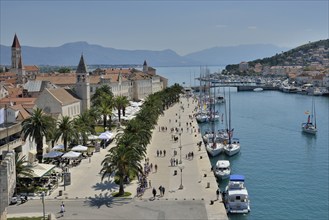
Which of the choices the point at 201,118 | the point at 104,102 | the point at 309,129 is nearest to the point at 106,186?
the point at 104,102

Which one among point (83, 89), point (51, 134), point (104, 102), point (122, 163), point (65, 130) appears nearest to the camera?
point (122, 163)

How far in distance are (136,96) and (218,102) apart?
30.4 m

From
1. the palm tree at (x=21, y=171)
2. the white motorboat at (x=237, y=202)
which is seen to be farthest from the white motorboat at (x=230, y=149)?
the palm tree at (x=21, y=171)

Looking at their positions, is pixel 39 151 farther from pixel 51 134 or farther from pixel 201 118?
pixel 201 118

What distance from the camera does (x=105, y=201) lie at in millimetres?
34375

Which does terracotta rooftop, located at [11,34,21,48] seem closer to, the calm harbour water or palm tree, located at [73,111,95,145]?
the calm harbour water

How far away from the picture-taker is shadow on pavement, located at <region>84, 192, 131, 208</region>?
33562 mm

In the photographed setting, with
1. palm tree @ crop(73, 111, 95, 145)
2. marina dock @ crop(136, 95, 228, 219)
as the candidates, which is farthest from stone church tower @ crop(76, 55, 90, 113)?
palm tree @ crop(73, 111, 95, 145)

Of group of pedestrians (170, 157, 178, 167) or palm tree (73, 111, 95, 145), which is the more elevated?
palm tree (73, 111, 95, 145)

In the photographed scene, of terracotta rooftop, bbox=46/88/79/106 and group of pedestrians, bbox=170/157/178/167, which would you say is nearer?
group of pedestrians, bbox=170/157/178/167

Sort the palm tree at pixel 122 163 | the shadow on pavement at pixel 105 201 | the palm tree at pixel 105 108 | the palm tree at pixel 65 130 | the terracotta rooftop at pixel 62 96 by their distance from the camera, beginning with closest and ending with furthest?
the shadow on pavement at pixel 105 201 → the palm tree at pixel 122 163 → the palm tree at pixel 65 130 → the terracotta rooftop at pixel 62 96 → the palm tree at pixel 105 108

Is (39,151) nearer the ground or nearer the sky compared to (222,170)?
nearer the sky

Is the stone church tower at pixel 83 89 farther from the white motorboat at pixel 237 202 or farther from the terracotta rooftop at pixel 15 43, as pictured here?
the terracotta rooftop at pixel 15 43

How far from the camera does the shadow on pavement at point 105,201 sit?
110 ft
